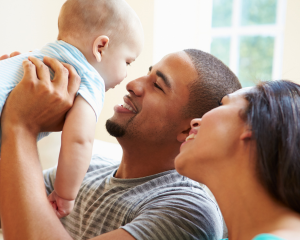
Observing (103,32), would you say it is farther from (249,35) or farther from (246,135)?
(249,35)

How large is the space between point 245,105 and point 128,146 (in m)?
0.65

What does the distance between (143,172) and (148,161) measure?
5 centimetres

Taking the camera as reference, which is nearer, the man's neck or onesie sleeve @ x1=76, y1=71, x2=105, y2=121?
onesie sleeve @ x1=76, y1=71, x2=105, y2=121

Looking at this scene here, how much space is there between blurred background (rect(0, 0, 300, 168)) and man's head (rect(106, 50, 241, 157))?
1664 millimetres

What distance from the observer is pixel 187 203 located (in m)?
1.10

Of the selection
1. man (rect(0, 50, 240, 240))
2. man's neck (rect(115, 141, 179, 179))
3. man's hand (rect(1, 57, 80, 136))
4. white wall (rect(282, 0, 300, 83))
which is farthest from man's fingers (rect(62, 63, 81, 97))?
white wall (rect(282, 0, 300, 83))

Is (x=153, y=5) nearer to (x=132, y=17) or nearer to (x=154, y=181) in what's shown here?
(x=132, y=17)

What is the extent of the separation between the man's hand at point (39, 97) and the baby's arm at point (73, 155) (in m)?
0.09

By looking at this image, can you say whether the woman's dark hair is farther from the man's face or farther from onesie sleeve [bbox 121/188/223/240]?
the man's face

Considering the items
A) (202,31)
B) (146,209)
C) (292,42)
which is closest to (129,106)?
(146,209)

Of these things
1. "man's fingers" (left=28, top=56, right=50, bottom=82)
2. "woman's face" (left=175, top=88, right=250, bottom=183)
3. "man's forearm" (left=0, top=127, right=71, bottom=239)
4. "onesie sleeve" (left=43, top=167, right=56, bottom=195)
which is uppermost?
"man's fingers" (left=28, top=56, right=50, bottom=82)

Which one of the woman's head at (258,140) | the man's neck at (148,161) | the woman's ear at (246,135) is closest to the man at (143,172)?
the man's neck at (148,161)

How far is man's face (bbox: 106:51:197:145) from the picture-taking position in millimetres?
1359

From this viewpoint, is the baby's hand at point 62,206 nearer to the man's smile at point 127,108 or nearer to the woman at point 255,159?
the woman at point 255,159
